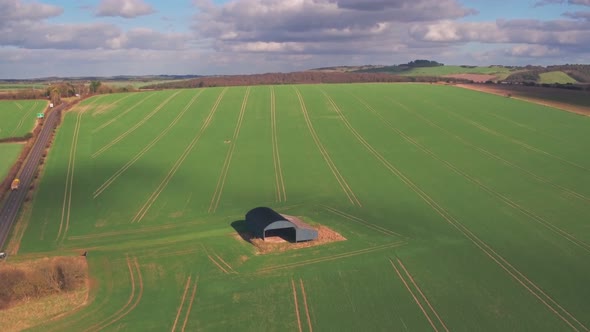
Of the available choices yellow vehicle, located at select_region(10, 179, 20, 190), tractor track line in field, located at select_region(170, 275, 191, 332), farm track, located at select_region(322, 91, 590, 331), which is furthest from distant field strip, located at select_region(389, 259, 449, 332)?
yellow vehicle, located at select_region(10, 179, 20, 190)

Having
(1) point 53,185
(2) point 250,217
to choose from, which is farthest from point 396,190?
(1) point 53,185

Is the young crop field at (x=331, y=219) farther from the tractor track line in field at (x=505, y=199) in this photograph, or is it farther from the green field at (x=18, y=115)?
the green field at (x=18, y=115)

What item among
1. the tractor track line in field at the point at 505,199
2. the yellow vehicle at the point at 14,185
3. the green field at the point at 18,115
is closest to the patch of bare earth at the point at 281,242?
the tractor track line in field at the point at 505,199

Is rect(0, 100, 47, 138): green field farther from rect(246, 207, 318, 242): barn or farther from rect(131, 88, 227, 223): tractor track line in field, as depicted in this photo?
rect(246, 207, 318, 242): barn

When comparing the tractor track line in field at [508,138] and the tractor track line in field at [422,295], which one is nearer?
the tractor track line in field at [422,295]

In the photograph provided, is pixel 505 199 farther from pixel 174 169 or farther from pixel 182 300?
pixel 174 169

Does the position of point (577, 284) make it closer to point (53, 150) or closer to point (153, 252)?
point (153, 252)

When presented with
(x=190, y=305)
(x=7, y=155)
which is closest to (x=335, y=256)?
(x=190, y=305)
